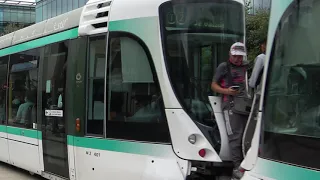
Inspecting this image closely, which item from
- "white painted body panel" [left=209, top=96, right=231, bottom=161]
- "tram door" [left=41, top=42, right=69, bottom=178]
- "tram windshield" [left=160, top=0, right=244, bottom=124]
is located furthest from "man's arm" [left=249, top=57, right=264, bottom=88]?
"tram door" [left=41, top=42, right=69, bottom=178]

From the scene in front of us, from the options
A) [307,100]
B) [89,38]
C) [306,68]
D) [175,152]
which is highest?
[89,38]

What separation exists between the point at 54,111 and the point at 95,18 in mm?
1802

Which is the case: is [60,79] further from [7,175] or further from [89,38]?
[7,175]

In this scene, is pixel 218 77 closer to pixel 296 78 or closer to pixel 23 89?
pixel 296 78

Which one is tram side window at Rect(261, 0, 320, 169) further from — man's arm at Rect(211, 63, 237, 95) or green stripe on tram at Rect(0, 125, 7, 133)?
green stripe on tram at Rect(0, 125, 7, 133)

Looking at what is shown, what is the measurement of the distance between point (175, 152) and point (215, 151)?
46 centimetres

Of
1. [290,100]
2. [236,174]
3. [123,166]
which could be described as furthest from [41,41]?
[290,100]

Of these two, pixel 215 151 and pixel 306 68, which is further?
pixel 215 151

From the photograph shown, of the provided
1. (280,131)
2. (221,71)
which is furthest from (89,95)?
(280,131)

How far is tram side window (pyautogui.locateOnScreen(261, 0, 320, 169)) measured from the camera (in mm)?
3162

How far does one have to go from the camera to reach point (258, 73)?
4.70m

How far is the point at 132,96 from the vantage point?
545 centimetres

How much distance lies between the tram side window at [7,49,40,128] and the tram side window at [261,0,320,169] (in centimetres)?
517

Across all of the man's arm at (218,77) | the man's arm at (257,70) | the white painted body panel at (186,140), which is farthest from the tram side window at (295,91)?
the man's arm at (218,77)
